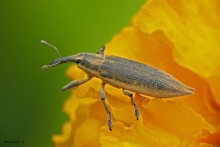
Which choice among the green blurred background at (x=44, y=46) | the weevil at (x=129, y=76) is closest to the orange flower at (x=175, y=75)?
the weevil at (x=129, y=76)

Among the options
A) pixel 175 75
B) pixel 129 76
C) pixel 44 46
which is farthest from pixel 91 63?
pixel 44 46

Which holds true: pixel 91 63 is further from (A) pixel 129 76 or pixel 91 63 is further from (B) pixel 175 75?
(B) pixel 175 75

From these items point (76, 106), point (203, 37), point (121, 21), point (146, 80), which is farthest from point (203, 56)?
point (121, 21)

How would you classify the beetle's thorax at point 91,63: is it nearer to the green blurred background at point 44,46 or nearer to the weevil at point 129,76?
the weevil at point 129,76

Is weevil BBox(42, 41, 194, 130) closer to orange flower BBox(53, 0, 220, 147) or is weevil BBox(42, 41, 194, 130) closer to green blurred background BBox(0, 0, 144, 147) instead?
orange flower BBox(53, 0, 220, 147)

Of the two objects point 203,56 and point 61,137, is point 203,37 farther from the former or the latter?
point 61,137

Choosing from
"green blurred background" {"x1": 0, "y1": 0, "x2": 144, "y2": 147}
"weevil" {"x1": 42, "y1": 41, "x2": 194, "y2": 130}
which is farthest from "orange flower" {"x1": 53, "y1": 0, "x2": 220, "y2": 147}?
"green blurred background" {"x1": 0, "y1": 0, "x2": 144, "y2": 147}
